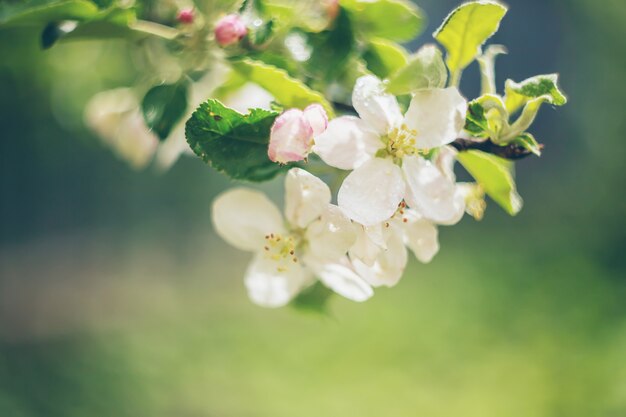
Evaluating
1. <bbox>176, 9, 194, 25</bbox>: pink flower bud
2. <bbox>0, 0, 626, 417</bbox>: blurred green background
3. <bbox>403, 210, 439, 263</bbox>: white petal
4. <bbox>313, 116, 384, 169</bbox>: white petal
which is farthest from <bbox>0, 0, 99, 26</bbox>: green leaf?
<bbox>0, 0, 626, 417</bbox>: blurred green background

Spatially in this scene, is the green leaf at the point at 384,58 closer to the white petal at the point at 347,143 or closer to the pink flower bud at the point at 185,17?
the white petal at the point at 347,143

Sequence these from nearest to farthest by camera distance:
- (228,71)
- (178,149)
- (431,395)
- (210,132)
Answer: (210,132), (228,71), (178,149), (431,395)

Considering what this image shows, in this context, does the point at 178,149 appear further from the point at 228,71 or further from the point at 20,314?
the point at 20,314

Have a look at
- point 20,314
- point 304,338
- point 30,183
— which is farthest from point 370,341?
point 30,183

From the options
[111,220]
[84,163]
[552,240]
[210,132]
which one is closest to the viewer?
[210,132]

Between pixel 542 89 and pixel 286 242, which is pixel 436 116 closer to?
pixel 542 89

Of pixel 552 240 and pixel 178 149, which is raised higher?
pixel 552 240

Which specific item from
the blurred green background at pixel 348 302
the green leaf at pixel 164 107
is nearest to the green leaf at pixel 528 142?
the green leaf at pixel 164 107
